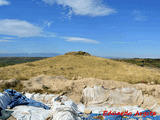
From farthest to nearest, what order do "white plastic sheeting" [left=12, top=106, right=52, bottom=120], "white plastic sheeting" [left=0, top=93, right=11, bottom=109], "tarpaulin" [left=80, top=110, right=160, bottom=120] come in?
"tarpaulin" [left=80, top=110, right=160, bottom=120], "white plastic sheeting" [left=0, top=93, right=11, bottom=109], "white plastic sheeting" [left=12, top=106, right=52, bottom=120]

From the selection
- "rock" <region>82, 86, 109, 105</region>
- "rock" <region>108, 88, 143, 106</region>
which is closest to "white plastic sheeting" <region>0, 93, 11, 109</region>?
"rock" <region>82, 86, 109, 105</region>

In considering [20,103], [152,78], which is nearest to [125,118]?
[20,103]

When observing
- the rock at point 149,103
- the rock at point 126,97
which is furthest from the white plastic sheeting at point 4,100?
the rock at point 149,103

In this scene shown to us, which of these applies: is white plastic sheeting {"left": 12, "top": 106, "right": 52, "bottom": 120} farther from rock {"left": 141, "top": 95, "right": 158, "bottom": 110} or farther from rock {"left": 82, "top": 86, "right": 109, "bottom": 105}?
rock {"left": 141, "top": 95, "right": 158, "bottom": 110}

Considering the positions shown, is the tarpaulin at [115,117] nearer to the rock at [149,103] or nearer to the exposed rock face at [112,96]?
the rock at [149,103]

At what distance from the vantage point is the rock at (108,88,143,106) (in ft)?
33.1

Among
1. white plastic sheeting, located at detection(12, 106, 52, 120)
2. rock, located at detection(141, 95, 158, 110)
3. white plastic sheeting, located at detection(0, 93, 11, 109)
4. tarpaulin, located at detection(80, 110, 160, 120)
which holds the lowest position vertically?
tarpaulin, located at detection(80, 110, 160, 120)

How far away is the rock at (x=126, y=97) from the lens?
10102mm

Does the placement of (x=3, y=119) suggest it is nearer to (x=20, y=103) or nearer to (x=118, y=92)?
(x=20, y=103)

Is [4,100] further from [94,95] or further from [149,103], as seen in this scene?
[149,103]

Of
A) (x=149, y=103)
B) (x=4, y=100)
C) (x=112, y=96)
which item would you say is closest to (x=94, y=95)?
(x=112, y=96)

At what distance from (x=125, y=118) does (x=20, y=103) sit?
5.35m

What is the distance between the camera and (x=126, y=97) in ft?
34.0

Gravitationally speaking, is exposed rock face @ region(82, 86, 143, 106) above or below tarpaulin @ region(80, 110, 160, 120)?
above
